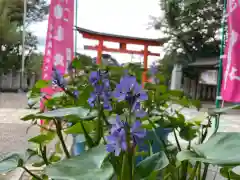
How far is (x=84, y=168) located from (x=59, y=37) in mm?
2795

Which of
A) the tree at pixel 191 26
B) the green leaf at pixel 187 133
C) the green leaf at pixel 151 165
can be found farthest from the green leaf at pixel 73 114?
the tree at pixel 191 26

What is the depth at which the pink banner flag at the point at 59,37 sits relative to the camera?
10.0 ft

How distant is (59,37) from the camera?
312 centimetres

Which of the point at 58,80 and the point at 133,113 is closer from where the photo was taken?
the point at 133,113

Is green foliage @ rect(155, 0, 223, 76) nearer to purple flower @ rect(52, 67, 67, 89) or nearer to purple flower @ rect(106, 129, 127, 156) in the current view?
purple flower @ rect(52, 67, 67, 89)

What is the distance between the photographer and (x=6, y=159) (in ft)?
1.98

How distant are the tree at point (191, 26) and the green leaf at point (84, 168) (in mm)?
9462

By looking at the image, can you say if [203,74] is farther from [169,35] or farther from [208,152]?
[208,152]

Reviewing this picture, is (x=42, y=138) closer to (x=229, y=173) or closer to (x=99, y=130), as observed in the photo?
(x=99, y=130)

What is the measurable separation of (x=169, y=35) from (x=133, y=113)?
10019mm

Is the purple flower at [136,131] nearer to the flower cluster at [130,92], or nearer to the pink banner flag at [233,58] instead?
the flower cluster at [130,92]

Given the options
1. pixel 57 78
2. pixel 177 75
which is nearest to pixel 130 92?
pixel 57 78

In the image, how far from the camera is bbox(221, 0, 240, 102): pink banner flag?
95.5 inches

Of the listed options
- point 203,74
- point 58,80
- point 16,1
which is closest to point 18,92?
point 16,1
